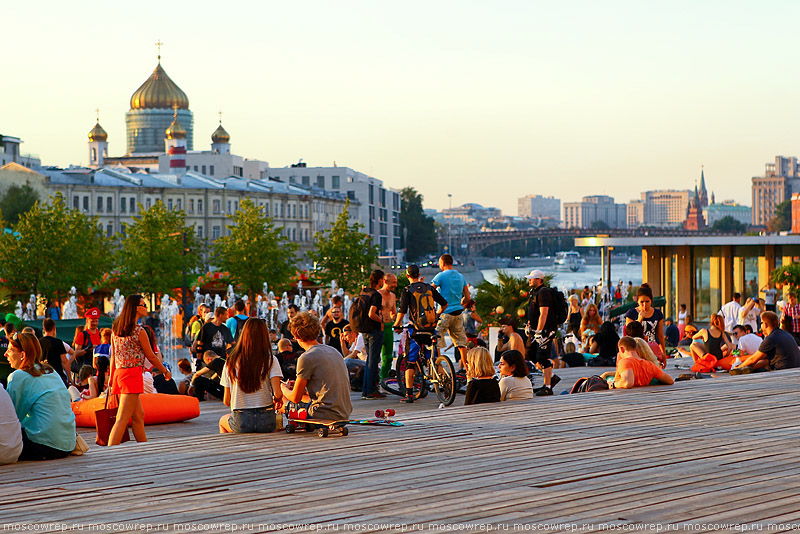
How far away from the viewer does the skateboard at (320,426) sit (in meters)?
9.73

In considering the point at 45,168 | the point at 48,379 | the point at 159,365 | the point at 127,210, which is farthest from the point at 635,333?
the point at 45,168

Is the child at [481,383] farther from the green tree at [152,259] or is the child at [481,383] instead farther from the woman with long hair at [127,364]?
the green tree at [152,259]

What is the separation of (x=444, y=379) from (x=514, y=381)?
999 millimetres

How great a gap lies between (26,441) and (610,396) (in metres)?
6.60

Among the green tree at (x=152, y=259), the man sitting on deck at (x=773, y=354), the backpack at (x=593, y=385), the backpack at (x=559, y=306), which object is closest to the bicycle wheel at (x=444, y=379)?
the backpack at (x=593, y=385)

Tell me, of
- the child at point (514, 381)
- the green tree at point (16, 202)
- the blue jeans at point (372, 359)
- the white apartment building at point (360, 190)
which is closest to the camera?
the child at point (514, 381)

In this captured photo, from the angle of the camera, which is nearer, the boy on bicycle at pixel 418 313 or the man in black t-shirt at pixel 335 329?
the boy on bicycle at pixel 418 313

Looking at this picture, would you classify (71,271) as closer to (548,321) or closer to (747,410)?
(548,321)

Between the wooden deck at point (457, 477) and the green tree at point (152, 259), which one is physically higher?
the green tree at point (152, 259)

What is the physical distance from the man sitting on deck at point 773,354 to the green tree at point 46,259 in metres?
47.3

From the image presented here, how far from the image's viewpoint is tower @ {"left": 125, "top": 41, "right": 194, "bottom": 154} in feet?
548

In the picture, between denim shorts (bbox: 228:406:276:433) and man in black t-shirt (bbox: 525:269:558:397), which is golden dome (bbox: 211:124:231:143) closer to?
man in black t-shirt (bbox: 525:269:558:397)

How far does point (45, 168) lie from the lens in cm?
11769

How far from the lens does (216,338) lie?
54.4ft
